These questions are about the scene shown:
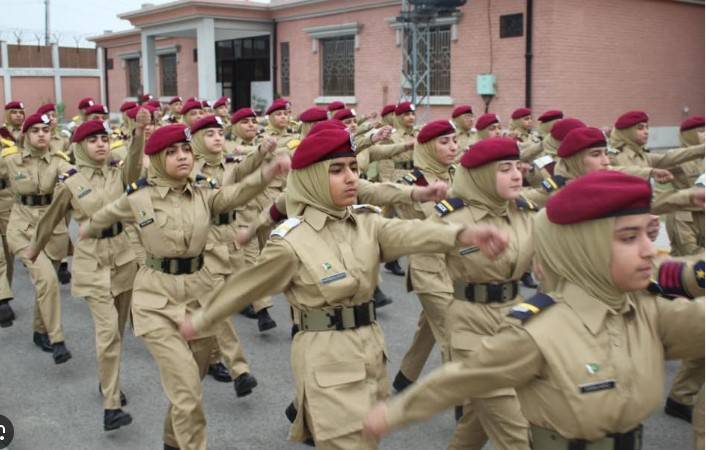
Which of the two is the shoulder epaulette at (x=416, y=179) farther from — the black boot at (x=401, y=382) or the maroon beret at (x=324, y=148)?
the maroon beret at (x=324, y=148)

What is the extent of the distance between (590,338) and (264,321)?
5.67 m

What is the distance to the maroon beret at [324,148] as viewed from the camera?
4094 mm

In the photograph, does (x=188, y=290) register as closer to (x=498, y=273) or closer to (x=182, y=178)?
(x=182, y=178)

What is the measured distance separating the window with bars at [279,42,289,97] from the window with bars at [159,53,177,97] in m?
7.68

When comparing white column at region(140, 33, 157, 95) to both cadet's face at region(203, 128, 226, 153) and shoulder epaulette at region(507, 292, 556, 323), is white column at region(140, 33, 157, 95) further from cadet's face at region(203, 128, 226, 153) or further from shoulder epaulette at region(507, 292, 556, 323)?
shoulder epaulette at region(507, 292, 556, 323)

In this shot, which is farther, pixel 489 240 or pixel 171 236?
pixel 171 236

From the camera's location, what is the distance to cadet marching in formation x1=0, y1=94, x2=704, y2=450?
2.86 m

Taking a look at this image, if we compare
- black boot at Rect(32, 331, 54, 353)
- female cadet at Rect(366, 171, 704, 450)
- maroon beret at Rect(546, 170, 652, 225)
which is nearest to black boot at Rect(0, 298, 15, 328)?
black boot at Rect(32, 331, 54, 353)

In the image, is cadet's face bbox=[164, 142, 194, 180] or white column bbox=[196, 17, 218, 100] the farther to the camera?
white column bbox=[196, 17, 218, 100]

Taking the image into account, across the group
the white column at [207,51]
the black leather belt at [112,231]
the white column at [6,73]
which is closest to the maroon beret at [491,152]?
the black leather belt at [112,231]

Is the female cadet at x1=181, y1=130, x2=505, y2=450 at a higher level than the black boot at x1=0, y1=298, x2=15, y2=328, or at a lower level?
higher

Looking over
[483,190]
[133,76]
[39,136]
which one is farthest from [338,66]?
[483,190]

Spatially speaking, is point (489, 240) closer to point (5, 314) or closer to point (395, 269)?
point (5, 314)

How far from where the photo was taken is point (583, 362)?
2.82m
